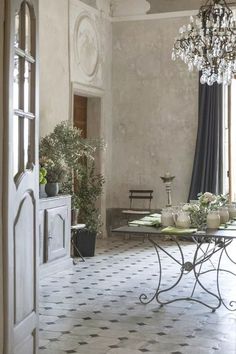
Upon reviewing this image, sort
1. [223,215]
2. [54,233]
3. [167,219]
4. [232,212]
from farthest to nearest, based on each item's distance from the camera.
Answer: [54,233], [232,212], [223,215], [167,219]

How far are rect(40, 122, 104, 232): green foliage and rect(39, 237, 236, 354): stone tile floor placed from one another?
114 cm

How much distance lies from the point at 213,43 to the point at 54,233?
3.19 m

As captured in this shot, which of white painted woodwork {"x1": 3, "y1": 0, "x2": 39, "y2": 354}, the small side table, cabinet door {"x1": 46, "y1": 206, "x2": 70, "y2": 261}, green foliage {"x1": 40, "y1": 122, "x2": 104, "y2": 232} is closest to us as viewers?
white painted woodwork {"x1": 3, "y1": 0, "x2": 39, "y2": 354}

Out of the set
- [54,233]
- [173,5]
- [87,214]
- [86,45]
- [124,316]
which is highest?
[173,5]

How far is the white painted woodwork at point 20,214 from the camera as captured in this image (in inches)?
116

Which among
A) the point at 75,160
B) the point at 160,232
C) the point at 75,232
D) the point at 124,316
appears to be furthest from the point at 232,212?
the point at 75,232

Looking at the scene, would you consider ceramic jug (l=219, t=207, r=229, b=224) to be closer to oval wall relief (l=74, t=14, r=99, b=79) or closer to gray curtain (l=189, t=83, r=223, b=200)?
gray curtain (l=189, t=83, r=223, b=200)

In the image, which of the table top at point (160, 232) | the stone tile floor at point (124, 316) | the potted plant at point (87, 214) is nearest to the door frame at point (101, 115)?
the potted plant at point (87, 214)

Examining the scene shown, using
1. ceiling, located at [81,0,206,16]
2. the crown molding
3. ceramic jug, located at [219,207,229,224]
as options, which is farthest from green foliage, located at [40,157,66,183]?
the crown molding

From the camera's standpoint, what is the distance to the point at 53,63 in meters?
9.24

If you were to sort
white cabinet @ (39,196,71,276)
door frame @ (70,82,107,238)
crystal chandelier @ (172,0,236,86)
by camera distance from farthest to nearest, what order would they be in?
door frame @ (70,82,107,238) < white cabinet @ (39,196,71,276) < crystal chandelier @ (172,0,236,86)

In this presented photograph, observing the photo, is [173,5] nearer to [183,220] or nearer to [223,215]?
[223,215]

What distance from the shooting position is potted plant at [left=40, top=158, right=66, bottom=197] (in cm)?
770

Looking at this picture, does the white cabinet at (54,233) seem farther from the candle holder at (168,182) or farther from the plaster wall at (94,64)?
the candle holder at (168,182)
